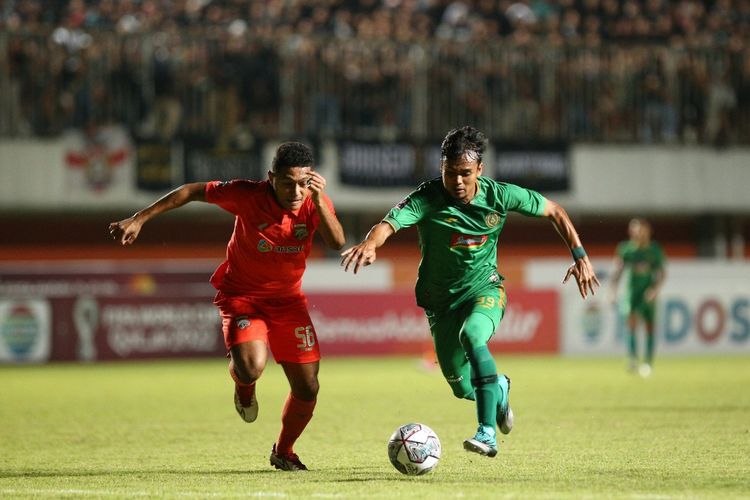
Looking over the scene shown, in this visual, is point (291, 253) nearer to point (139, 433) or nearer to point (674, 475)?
point (674, 475)

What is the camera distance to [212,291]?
21.4 m

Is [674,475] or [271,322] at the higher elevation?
[271,322]

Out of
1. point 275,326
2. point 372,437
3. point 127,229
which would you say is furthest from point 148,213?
point 372,437

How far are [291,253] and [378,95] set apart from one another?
51.8 feet

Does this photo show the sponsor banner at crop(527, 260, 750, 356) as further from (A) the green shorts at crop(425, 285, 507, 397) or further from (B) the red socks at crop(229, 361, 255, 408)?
(B) the red socks at crop(229, 361, 255, 408)

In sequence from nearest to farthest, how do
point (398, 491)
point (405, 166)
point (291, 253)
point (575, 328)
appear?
point (398, 491), point (291, 253), point (575, 328), point (405, 166)

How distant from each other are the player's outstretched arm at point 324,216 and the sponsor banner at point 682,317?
50.1ft

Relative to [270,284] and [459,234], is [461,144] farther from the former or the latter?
[270,284]

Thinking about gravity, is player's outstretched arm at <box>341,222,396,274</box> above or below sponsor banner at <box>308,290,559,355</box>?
above

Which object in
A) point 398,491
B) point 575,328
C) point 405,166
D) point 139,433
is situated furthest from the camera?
point 405,166

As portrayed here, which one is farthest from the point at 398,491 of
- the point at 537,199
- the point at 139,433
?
the point at 139,433

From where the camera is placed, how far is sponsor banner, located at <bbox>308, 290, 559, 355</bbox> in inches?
867

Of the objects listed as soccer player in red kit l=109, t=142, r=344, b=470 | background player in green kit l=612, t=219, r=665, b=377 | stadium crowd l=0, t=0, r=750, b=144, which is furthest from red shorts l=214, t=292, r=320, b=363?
stadium crowd l=0, t=0, r=750, b=144

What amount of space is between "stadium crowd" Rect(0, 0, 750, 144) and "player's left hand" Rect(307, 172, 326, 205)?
614 inches
